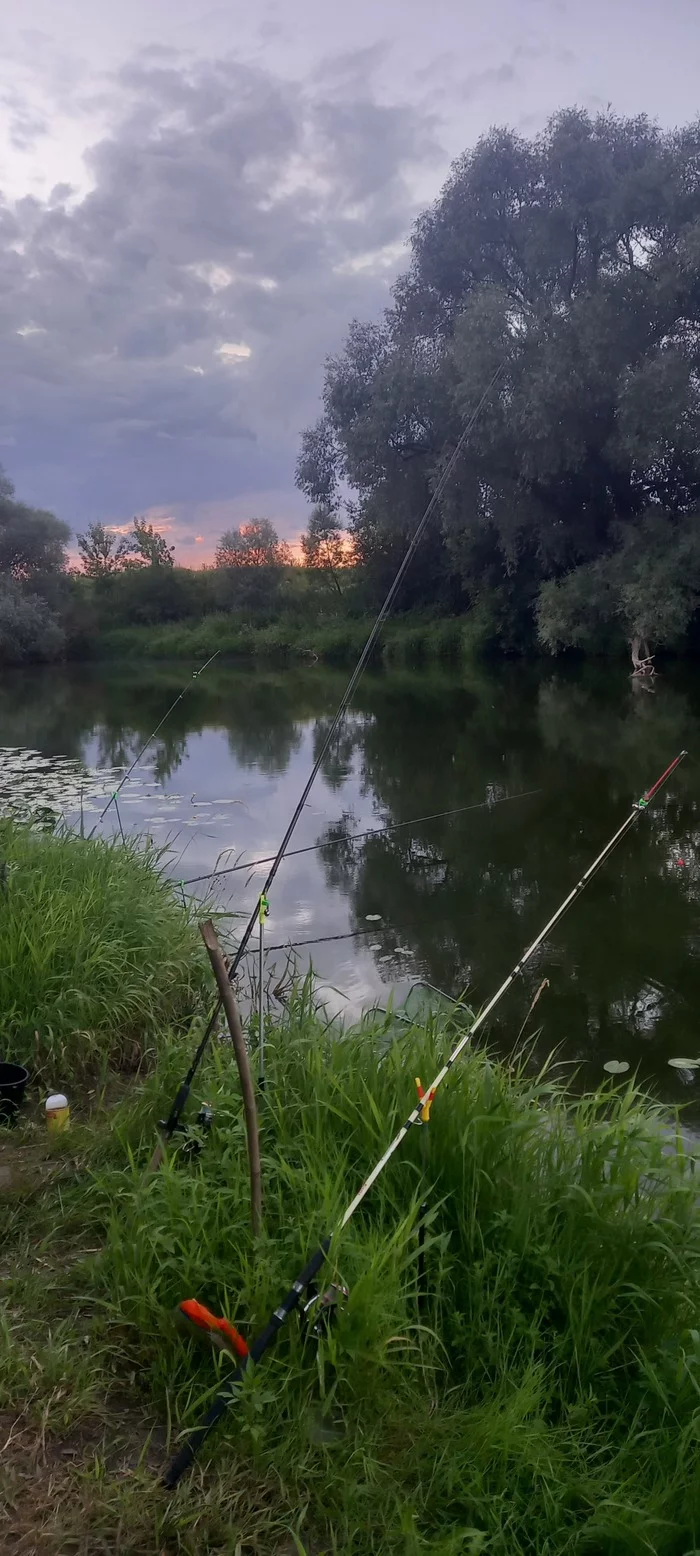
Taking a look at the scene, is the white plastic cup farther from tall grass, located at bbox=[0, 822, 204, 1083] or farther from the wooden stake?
the wooden stake

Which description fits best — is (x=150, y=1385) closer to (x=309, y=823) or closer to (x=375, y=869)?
(x=375, y=869)

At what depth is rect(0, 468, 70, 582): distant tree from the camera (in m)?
30.7

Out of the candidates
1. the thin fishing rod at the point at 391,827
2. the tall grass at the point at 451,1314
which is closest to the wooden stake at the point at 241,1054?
the tall grass at the point at 451,1314

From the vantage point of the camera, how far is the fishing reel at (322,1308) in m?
1.74

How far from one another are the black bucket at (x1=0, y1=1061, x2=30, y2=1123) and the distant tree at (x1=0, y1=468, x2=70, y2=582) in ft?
97.8

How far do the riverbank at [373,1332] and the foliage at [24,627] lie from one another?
2769 cm

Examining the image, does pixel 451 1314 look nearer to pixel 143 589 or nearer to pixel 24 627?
pixel 24 627

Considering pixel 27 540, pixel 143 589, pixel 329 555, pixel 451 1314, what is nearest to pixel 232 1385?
pixel 451 1314

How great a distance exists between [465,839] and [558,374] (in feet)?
42.6

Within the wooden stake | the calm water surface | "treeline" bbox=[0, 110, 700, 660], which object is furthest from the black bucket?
"treeline" bbox=[0, 110, 700, 660]

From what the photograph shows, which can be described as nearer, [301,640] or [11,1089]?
[11,1089]

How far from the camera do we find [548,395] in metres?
17.6

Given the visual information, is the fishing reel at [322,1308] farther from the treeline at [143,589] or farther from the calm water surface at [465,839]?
the treeline at [143,589]

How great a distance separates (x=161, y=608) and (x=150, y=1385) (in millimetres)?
39675
